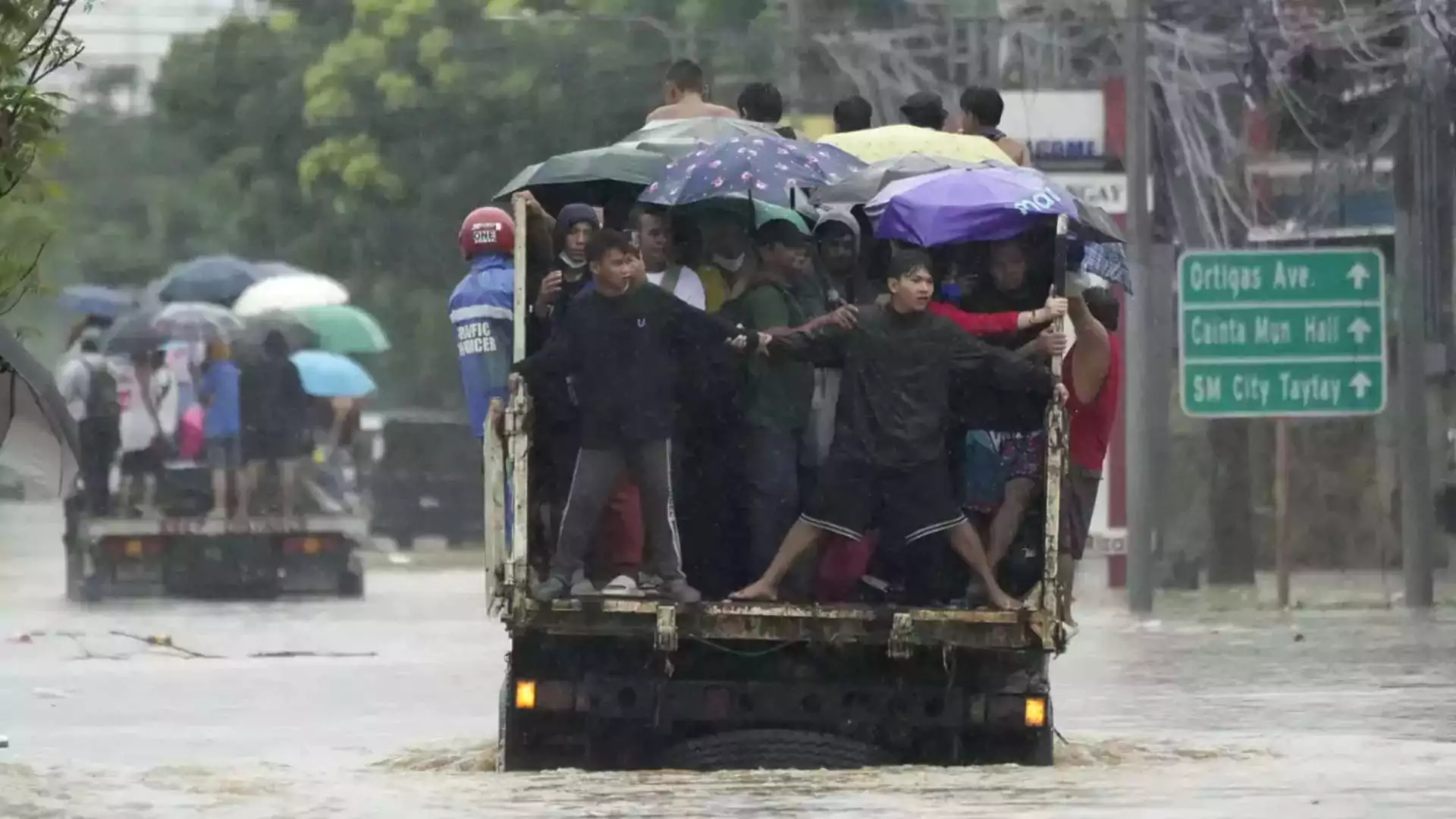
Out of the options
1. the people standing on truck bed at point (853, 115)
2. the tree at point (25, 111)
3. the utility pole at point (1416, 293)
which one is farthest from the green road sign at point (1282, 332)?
the tree at point (25, 111)

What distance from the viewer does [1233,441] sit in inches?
1175

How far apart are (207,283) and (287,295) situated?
824 millimetres

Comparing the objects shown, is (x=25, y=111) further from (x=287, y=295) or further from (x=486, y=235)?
(x=287, y=295)

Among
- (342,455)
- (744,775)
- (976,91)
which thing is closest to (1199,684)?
(976,91)

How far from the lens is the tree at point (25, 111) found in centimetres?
1170

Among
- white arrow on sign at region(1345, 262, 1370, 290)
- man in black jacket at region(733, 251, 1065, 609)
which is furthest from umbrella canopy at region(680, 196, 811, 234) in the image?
white arrow on sign at region(1345, 262, 1370, 290)

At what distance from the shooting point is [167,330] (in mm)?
30297

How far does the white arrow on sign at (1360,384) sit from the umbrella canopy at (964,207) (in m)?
13.3

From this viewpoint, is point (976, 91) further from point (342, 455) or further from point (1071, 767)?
point (342, 455)

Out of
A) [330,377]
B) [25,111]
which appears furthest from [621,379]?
[330,377]

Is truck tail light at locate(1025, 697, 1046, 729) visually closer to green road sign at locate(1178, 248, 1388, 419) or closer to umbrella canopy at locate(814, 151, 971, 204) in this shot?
umbrella canopy at locate(814, 151, 971, 204)

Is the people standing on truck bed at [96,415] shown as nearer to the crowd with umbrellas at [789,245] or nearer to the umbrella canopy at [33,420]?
the crowd with umbrellas at [789,245]

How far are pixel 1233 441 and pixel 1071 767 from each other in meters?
16.5

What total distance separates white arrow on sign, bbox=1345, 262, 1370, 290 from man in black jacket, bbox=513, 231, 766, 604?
13.9 meters
